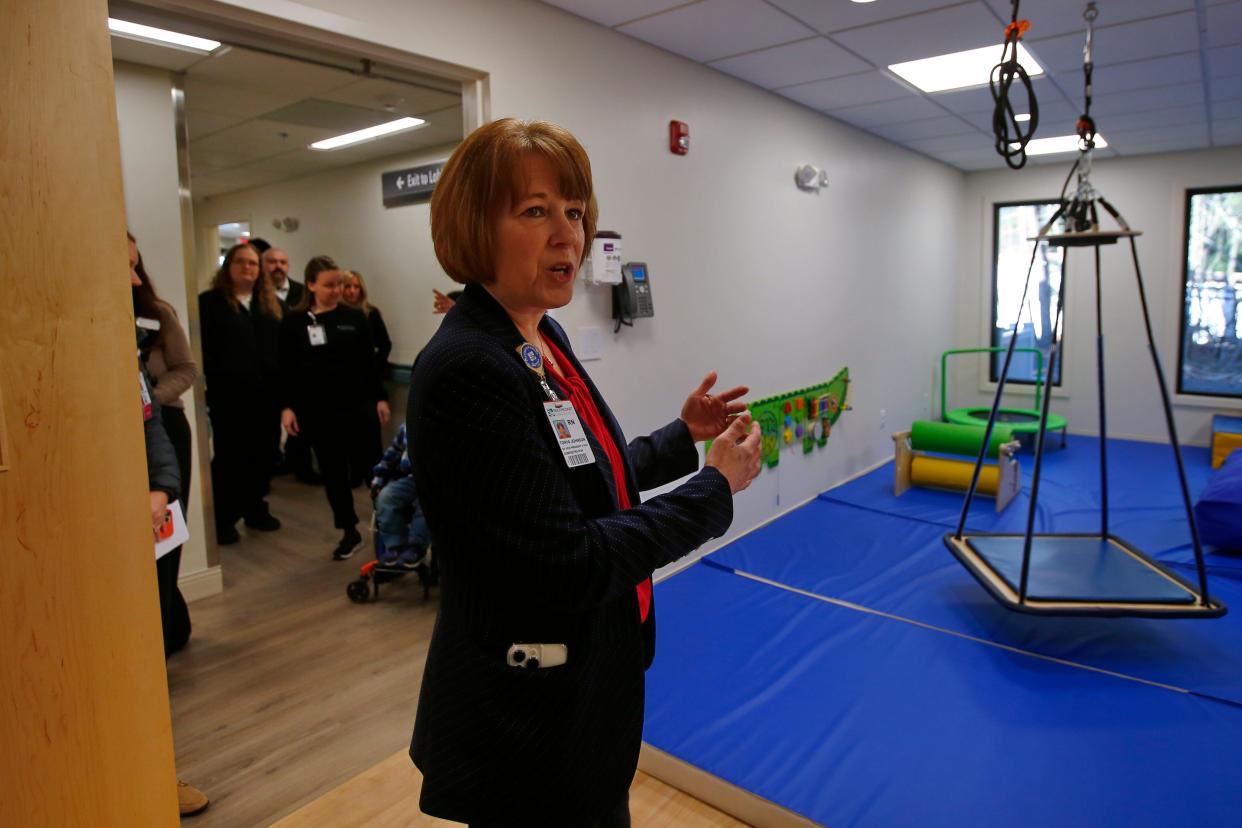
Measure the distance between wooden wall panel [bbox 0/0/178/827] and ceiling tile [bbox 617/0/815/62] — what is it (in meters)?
2.39

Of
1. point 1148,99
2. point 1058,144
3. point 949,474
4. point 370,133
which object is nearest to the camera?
point 1148,99

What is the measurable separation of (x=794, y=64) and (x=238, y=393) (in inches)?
133

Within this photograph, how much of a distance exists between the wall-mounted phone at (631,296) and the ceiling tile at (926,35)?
1381mm

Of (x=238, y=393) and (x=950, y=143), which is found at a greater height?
(x=950, y=143)

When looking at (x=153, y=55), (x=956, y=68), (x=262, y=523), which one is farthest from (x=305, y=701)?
(x=956, y=68)

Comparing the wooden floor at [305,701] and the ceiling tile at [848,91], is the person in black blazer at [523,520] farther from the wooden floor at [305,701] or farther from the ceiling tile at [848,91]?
the ceiling tile at [848,91]

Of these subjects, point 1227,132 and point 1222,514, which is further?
point 1227,132

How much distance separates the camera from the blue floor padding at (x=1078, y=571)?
2939 millimetres

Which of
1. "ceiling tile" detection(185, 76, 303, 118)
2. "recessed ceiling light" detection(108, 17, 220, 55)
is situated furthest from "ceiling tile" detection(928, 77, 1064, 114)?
"recessed ceiling light" detection(108, 17, 220, 55)

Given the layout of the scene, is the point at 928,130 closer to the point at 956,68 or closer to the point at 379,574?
the point at 956,68

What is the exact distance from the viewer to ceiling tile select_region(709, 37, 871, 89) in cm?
366

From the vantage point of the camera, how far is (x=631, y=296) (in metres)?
3.38

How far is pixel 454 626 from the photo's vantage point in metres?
1.03

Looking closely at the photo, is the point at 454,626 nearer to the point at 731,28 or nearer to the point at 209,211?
the point at 731,28
